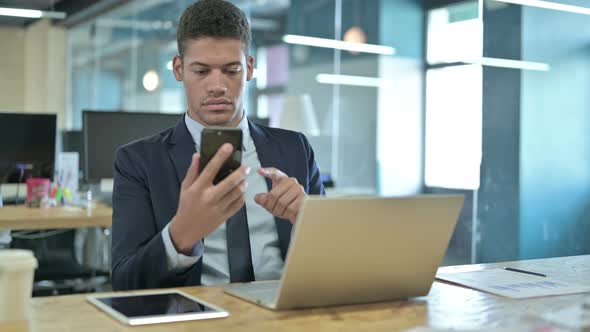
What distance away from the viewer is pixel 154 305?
3.97 ft

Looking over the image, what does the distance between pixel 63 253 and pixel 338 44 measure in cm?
322

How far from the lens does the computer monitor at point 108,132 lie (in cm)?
398

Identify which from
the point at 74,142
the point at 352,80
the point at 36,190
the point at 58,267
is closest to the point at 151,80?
the point at 352,80

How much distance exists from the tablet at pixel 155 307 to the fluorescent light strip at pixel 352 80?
16.5ft

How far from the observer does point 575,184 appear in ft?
15.6

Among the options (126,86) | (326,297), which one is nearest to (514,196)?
(326,297)

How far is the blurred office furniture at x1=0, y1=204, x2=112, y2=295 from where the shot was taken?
127 inches

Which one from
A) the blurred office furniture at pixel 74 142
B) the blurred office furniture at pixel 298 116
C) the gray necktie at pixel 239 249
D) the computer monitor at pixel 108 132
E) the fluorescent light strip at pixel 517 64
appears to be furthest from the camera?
the blurred office furniture at pixel 298 116

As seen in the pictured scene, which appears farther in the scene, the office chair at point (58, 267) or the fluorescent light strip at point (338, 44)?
the fluorescent light strip at point (338, 44)

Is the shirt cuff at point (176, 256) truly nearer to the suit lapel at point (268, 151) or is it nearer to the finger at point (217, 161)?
the finger at point (217, 161)

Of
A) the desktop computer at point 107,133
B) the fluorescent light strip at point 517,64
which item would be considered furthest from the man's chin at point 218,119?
the fluorescent light strip at point 517,64

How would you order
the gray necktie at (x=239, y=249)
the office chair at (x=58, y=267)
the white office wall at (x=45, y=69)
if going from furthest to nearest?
→ the white office wall at (x=45, y=69) → the office chair at (x=58, y=267) → the gray necktie at (x=239, y=249)

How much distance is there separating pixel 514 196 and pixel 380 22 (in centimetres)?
212

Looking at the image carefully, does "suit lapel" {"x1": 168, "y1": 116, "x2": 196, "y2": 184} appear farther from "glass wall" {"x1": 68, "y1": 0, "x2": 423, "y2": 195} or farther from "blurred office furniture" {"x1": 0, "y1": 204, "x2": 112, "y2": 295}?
"glass wall" {"x1": 68, "y1": 0, "x2": 423, "y2": 195}
